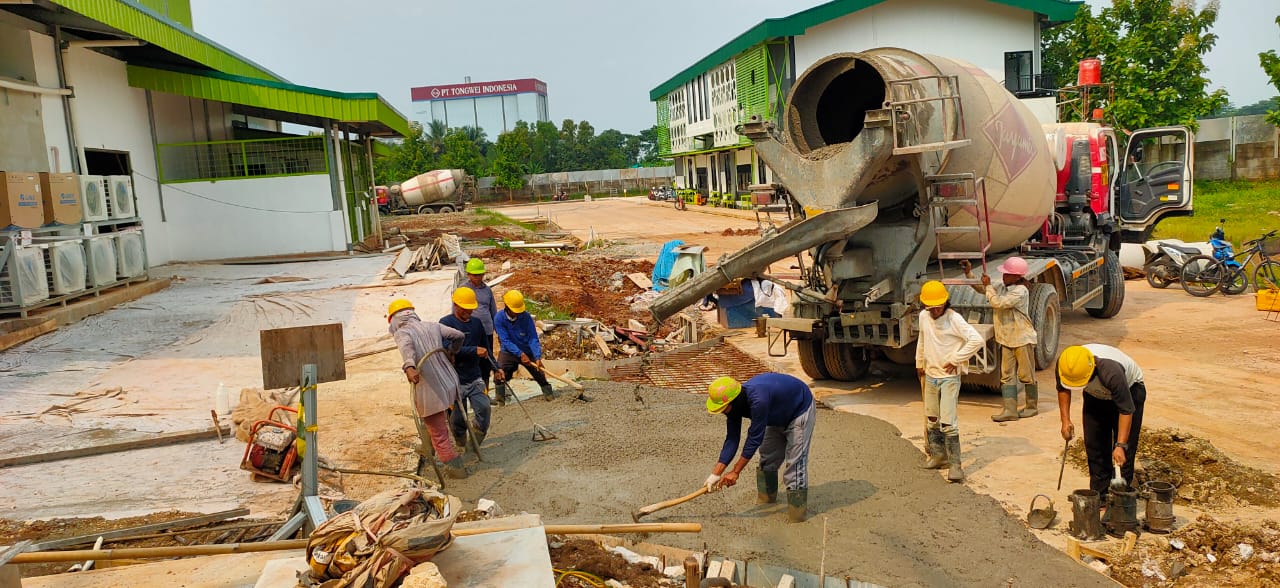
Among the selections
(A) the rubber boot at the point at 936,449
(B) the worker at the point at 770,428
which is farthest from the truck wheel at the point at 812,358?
(B) the worker at the point at 770,428

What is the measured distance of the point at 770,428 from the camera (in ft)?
20.4

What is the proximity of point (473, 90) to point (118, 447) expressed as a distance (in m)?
143

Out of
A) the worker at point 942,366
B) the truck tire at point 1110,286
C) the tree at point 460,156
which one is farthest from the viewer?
the tree at point 460,156

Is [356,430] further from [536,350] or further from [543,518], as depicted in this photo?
[543,518]

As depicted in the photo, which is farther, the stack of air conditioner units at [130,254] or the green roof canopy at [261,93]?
the green roof canopy at [261,93]

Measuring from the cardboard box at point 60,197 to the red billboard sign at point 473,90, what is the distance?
444 ft

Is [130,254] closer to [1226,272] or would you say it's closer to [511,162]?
[1226,272]

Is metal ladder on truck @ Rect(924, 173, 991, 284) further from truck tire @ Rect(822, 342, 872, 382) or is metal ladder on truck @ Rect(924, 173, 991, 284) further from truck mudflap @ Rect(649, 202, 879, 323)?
truck tire @ Rect(822, 342, 872, 382)

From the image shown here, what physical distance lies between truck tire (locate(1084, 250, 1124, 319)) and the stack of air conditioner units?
14.8 metres

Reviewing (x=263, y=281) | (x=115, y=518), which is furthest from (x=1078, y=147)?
(x=263, y=281)

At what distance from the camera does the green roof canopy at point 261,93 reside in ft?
57.9

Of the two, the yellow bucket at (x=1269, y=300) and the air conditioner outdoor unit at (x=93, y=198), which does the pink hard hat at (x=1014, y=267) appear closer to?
the yellow bucket at (x=1269, y=300)

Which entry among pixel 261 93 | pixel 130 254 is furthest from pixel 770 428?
pixel 261 93

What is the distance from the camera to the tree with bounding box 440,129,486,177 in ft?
215
